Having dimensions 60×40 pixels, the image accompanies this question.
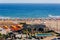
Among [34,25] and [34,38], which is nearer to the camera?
[34,38]

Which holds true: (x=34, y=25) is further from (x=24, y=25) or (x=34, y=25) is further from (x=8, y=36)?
(x=8, y=36)

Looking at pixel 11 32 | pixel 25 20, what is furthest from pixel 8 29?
pixel 25 20

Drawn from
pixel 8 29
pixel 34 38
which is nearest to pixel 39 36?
pixel 34 38

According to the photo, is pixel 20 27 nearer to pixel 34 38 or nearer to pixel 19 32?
pixel 19 32

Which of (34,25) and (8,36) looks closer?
(8,36)

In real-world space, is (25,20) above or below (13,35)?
above

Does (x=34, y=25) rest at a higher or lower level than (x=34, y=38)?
higher

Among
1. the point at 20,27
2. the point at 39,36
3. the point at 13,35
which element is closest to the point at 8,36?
the point at 13,35

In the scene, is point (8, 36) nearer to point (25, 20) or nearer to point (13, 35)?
point (13, 35)
